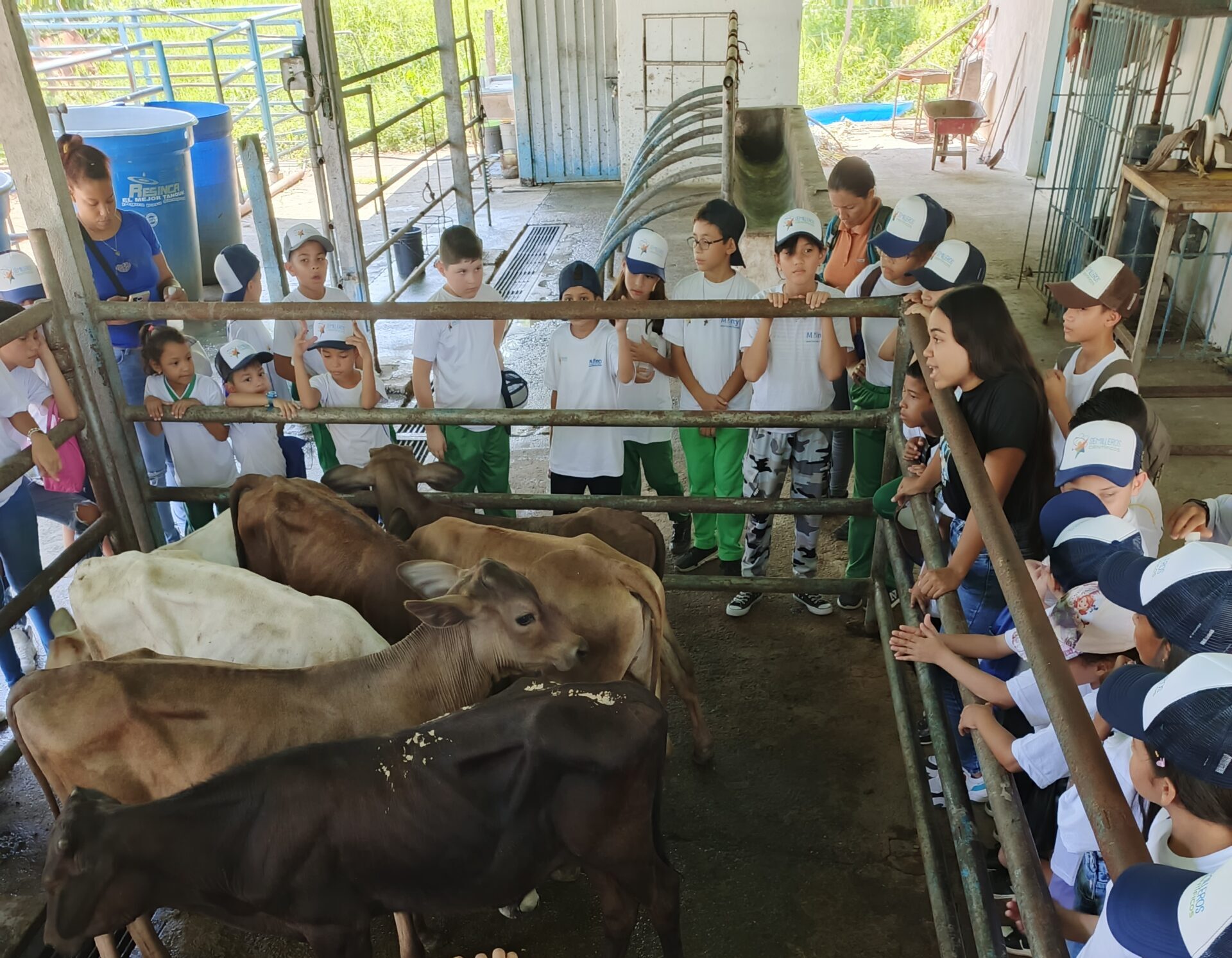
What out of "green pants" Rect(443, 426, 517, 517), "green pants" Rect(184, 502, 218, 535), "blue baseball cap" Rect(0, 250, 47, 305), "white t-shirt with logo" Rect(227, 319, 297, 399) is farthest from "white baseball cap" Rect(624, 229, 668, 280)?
"blue baseball cap" Rect(0, 250, 47, 305)

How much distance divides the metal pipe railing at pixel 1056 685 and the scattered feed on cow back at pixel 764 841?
4.80 ft

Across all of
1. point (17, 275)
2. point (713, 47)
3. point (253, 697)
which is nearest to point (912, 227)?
point (253, 697)

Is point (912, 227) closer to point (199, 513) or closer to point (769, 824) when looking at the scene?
point (769, 824)

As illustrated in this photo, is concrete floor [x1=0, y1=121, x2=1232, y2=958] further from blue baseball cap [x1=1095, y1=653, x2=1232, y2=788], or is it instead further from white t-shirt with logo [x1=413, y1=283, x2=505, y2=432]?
blue baseball cap [x1=1095, y1=653, x2=1232, y2=788]

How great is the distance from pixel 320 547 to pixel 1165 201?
488 cm

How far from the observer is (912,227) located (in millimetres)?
4125

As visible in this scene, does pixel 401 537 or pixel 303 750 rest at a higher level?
pixel 303 750

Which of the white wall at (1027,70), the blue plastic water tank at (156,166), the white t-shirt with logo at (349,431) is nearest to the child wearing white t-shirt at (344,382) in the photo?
the white t-shirt with logo at (349,431)

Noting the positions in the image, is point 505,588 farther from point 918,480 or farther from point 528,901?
point 918,480

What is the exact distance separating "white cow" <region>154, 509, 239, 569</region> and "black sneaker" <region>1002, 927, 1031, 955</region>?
2.81 metres

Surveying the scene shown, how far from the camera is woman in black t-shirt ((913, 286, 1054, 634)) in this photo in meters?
2.92

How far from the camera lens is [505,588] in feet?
9.93

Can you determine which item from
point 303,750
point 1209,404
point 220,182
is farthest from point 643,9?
point 303,750

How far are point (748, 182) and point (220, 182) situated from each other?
5144 millimetres
